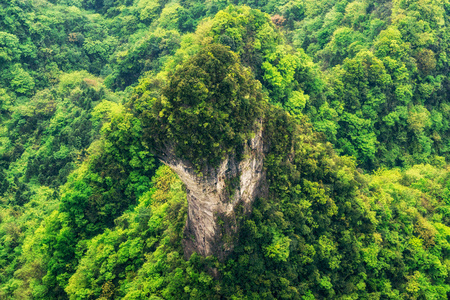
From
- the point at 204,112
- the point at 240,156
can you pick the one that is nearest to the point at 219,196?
the point at 240,156

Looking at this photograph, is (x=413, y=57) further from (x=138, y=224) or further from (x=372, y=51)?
(x=138, y=224)

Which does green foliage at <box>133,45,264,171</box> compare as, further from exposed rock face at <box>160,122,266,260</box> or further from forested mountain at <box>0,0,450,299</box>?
exposed rock face at <box>160,122,266,260</box>

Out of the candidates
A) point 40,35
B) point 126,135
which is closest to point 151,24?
point 40,35

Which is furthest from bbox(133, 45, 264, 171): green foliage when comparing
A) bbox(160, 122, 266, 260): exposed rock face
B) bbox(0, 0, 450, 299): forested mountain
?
bbox(160, 122, 266, 260): exposed rock face

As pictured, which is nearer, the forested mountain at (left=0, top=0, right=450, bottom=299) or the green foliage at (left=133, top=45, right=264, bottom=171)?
the green foliage at (left=133, top=45, right=264, bottom=171)

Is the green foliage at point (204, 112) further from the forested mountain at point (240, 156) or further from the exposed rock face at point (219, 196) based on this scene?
the exposed rock face at point (219, 196)

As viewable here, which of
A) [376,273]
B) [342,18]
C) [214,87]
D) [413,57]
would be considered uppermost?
[214,87]

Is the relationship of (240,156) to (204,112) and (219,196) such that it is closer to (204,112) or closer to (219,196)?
(219,196)
